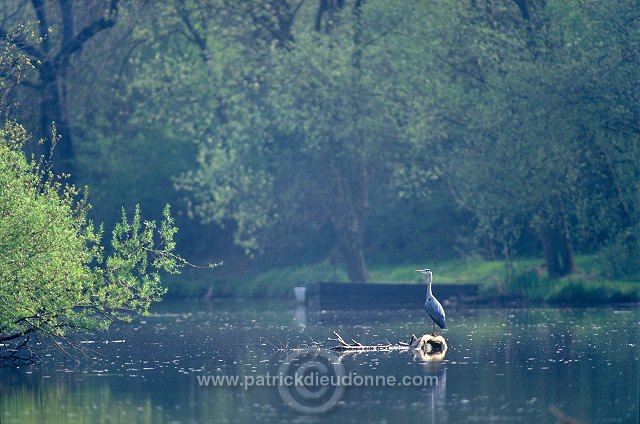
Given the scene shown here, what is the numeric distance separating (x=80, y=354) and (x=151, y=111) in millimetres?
31700

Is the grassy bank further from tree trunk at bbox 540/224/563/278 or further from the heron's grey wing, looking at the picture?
the heron's grey wing

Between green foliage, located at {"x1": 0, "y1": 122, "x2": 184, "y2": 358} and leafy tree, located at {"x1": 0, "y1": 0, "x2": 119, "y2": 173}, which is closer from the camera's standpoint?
green foliage, located at {"x1": 0, "y1": 122, "x2": 184, "y2": 358}

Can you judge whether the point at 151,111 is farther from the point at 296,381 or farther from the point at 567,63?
the point at 296,381

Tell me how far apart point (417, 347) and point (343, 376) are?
4780 mm

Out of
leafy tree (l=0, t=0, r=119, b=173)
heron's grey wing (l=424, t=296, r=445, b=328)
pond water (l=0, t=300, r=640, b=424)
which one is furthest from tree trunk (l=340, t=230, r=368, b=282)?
heron's grey wing (l=424, t=296, r=445, b=328)

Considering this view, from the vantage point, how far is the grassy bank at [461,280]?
44.4m

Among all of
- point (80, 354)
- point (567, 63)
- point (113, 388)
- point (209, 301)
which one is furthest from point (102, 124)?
point (113, 388)

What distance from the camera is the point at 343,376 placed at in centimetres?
2470

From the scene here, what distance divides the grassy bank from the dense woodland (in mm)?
939

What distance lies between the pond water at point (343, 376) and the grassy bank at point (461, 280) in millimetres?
5691

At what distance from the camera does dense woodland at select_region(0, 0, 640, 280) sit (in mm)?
43938

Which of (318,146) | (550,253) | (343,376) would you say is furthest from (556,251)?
(343,376)

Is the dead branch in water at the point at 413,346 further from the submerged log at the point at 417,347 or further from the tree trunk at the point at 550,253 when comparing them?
the tree trunk at the point at 550,253

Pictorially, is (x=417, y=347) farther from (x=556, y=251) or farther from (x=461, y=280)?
(x=461, y=280)
